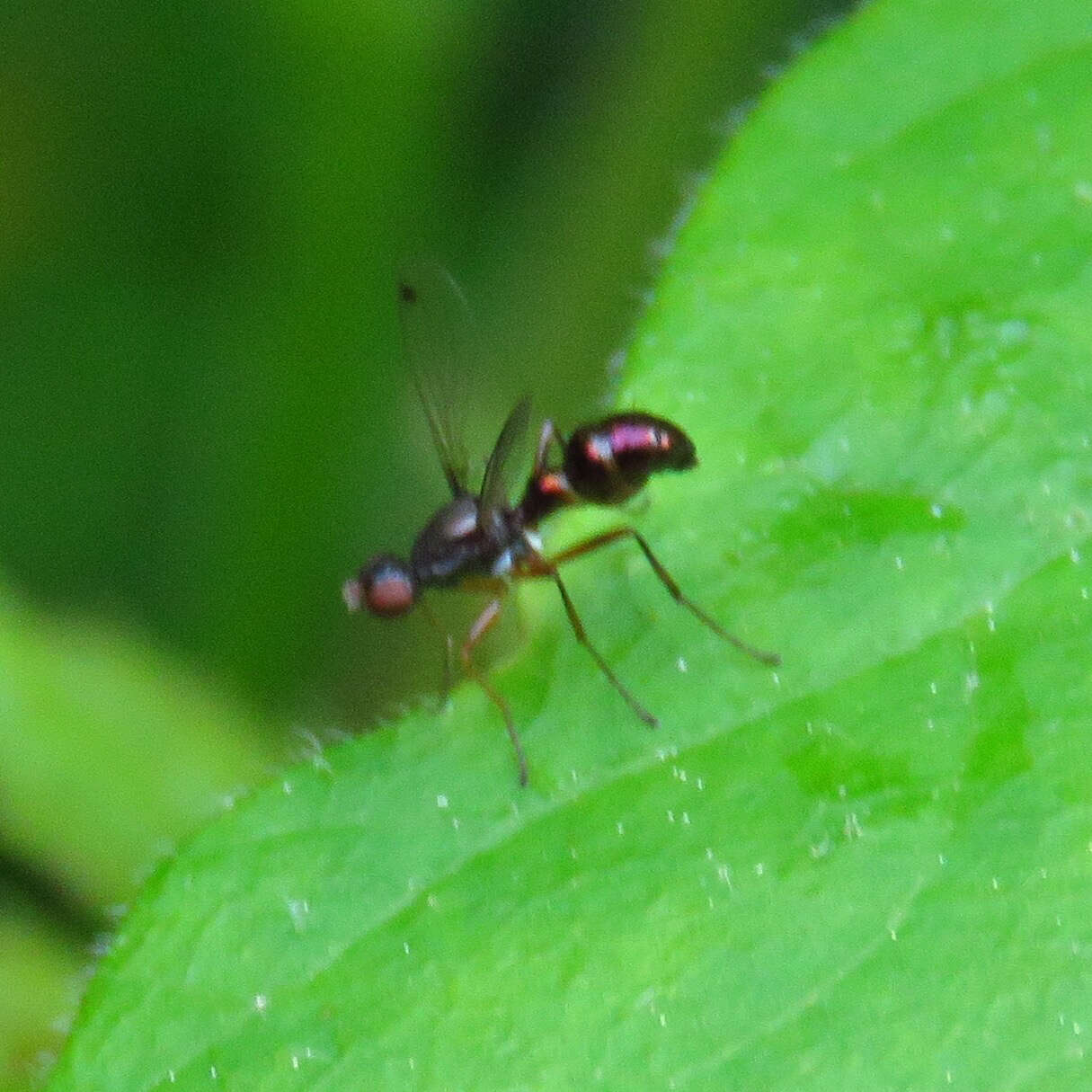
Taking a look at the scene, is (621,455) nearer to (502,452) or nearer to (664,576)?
(664,576)

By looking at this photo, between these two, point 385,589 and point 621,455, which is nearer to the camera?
point 621,455

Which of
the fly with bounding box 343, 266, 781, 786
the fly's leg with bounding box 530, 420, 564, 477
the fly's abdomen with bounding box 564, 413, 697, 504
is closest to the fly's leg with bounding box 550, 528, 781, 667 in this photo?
the fly with bounding box 343, 266, 781, 786

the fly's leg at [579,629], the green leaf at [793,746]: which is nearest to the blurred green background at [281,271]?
the fly's leg at [579,629]

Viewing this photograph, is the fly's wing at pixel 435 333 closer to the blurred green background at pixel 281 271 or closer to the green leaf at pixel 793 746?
the blurred green background at pixel 281 271

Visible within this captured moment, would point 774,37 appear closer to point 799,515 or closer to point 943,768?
point 799,515

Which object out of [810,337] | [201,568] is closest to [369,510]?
[201,568]

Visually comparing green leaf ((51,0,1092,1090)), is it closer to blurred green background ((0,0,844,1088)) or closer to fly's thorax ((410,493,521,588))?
fly's thorax ((410,493,521,588))

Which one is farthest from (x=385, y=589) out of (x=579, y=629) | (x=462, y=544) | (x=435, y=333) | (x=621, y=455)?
(x=579, y=629)
